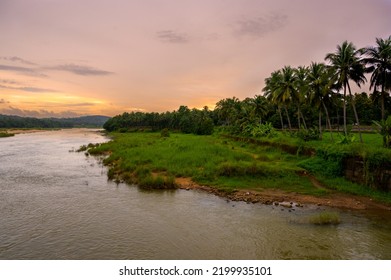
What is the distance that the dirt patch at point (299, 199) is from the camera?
56.7ft

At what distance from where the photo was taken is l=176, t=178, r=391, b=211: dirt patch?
17272 millimetres

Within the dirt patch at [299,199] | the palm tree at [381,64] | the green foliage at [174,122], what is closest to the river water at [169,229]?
the dirt patch at [299,199]

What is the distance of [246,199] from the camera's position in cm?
1827

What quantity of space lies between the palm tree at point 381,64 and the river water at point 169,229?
17429 mm

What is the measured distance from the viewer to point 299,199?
18219 millimetres

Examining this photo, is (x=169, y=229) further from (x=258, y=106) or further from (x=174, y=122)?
(x=174, y=122)

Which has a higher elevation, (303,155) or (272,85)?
(272,85)

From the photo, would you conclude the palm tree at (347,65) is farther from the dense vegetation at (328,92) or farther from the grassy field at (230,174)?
the grassy field at (230,174)

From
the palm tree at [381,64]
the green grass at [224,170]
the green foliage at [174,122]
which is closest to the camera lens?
the green grass at [224,170]

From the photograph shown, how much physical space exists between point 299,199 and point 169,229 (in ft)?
28.4

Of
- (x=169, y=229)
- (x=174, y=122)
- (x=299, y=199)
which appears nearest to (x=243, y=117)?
(x=299, y=199)
